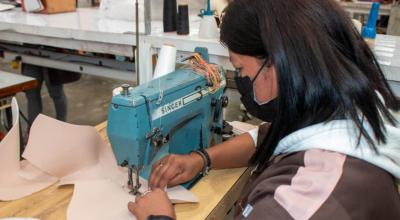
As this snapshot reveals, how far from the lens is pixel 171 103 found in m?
0.98

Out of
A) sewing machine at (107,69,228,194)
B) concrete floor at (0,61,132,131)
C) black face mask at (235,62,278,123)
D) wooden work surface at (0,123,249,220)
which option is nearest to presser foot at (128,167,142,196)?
sewing machine at (107,69,228,194)

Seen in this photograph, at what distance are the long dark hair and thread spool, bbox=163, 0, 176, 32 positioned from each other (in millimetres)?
846

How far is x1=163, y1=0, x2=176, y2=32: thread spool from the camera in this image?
1.57 metres

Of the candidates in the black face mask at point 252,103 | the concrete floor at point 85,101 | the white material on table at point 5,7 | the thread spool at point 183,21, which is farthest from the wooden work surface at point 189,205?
the concrete floor at point 85,101

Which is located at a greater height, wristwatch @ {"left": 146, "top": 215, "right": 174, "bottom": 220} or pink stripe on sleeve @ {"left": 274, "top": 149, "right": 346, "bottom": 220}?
pink stripe on sleeve @ {"left": 274, "top": 149, "right": 346, "bottom": 220}

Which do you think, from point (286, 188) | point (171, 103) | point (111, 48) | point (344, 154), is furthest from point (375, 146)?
point (111, 48)

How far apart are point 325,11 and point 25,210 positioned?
32.1 inches

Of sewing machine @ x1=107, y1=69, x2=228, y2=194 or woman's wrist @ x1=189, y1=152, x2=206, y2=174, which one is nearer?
sewing machine @ x1=107, y1=69, x2=228, y2=194

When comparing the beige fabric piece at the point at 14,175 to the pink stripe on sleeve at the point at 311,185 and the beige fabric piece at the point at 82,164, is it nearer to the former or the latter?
the beige fabric piece at the point at 82,164

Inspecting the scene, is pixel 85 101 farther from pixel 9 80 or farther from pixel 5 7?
pixel 9 80

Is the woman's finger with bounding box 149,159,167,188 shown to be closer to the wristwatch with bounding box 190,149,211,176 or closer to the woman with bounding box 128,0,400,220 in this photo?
the wristwatch with bounding box 190,149,211,176

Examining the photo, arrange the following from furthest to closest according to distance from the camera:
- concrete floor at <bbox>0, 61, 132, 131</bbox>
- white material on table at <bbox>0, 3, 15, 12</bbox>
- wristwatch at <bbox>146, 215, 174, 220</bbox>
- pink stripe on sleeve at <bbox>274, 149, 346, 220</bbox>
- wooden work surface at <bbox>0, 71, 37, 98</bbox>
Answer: concrete floor at <bbox>0, 61, 132, 131</bbox>
white material on table at <bbox>0, 3, 15, 12</bbox>
wooden work surface at <bbox>0, 71, 37, 98</bbox>
wristwatch at <bbox>146, 215, 174, 220</bbox>
pink stripe on sleeve at <bbox>274, 149, 346, 220</bbox>

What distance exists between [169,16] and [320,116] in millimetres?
1021

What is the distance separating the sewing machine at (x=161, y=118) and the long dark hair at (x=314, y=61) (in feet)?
0.93
